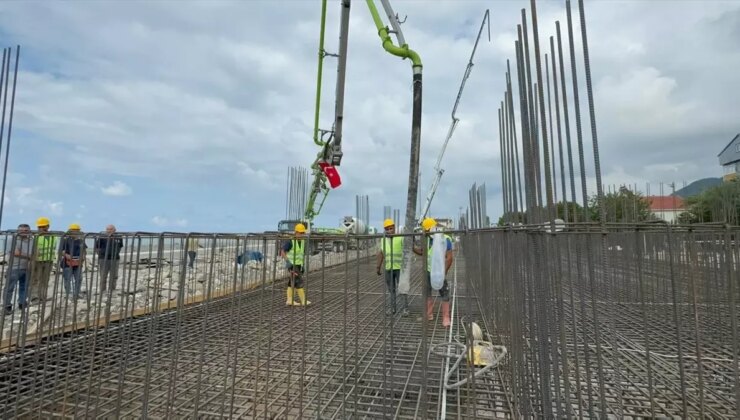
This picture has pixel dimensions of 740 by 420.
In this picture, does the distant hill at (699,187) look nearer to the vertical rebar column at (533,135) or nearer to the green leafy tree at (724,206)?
the green leafy tree at (724,206)

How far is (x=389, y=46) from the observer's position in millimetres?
7629

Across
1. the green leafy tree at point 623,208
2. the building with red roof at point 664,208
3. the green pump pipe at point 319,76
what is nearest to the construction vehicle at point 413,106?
the green pump pipe at point 319,76

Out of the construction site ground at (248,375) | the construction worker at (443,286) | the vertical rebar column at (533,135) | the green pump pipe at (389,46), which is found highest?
the green pump pipe at (389,46)

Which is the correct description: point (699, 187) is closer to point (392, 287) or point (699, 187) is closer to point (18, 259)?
point (392, 287)

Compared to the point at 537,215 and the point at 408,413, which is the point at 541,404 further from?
the point at 537,215

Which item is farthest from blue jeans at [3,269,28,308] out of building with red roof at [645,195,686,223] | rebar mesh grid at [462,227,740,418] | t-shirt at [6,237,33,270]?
building with red roof at [645,195,686,223]

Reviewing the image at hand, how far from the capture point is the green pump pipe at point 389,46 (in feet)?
23.5

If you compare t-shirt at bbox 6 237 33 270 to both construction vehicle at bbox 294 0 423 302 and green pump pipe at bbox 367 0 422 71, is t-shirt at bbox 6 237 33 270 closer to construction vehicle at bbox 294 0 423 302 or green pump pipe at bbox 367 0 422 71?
construction vehicle at bbox 294 0 423 302

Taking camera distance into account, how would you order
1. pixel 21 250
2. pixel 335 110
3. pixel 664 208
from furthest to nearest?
1. pixel 664 208
2. pixel 335 110
3. pixel 21 250

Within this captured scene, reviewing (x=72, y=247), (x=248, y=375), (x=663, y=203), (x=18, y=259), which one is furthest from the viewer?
(x=663, y=203)

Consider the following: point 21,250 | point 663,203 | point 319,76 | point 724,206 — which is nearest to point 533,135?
point 21,250

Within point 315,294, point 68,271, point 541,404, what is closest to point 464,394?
point 541,404

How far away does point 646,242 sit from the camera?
4.64 meters

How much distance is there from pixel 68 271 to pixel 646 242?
21.1 feet
